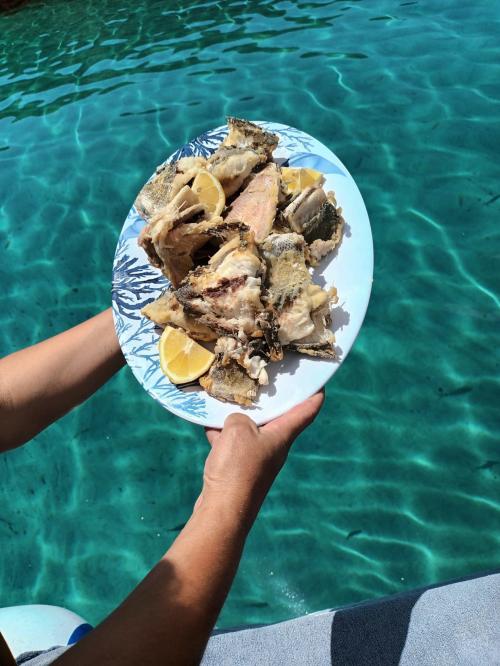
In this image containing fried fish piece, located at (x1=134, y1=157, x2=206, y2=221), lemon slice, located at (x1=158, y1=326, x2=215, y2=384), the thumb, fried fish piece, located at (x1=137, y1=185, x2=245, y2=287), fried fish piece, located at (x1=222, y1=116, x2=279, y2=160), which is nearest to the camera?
the thumb

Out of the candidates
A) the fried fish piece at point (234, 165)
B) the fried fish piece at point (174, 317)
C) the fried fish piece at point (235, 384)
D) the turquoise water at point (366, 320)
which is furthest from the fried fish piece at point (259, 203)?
the turquoise water at point (366, 320)

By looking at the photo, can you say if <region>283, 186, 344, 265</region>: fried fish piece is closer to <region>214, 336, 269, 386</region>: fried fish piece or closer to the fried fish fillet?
the fried fish fillet

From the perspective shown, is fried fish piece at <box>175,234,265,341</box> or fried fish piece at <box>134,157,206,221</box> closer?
fried fish piece at <box>175,234,265,341</box>

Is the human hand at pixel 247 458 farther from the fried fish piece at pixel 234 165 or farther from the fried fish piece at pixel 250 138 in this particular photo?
the fried fish piece at pixel 250 138

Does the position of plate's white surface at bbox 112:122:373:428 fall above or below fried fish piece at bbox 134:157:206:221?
below

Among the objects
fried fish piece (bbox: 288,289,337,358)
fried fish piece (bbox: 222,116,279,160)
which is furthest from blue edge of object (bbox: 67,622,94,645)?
fried fish piece (bbox: 222,116,279,160)

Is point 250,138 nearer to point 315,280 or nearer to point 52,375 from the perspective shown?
point 315,280

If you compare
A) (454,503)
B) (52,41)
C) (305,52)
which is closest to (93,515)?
(454,503)
